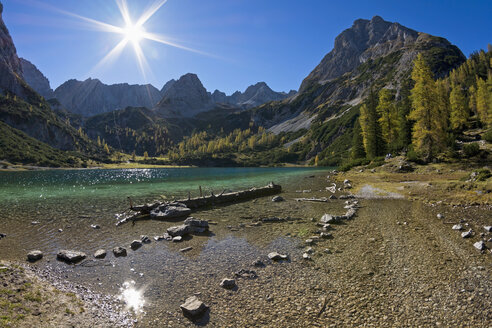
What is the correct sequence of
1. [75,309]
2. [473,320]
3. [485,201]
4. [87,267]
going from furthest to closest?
1. [485,201]
2. [87,267]
3. [75,309]
4. [473,320]

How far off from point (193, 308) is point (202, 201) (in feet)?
83.1

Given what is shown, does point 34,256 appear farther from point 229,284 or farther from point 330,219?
point 330,219

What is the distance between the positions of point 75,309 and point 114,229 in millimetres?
13603

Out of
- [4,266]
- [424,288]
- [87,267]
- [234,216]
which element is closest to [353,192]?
[234,216]

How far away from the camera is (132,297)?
31.7 feet

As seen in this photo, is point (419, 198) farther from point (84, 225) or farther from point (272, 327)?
point (84, 225)

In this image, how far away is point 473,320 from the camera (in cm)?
703

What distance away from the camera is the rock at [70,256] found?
1374cm

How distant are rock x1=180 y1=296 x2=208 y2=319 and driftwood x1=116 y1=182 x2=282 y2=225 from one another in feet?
58.9

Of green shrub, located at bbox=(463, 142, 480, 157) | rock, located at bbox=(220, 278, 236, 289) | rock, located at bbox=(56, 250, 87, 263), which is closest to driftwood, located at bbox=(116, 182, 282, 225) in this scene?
rock, located at bbox=(56, 250, 87, 263)

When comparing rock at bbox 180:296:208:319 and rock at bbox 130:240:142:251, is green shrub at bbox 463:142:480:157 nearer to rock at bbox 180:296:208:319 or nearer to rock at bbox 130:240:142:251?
rock at bbox 180:296:208:319

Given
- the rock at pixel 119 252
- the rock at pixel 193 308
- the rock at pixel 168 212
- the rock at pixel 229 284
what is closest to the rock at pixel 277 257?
the rock at pixel 229 284

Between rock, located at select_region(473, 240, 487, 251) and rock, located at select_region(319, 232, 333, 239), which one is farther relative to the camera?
rock, located at select_region(319, 232, 333, 239)

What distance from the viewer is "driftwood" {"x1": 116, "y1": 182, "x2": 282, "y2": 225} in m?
27.1
